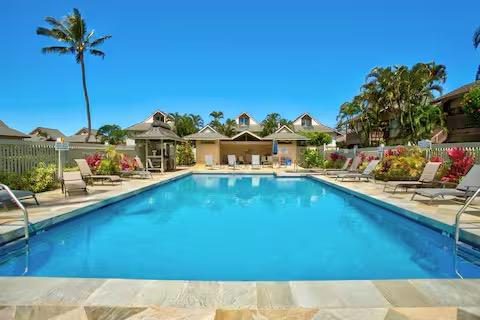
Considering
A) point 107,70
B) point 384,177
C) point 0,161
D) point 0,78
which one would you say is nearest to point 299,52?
point 384,177

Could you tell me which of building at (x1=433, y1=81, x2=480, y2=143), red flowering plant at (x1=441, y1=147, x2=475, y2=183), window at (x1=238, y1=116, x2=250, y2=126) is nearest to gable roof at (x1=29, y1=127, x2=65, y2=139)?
window at (x1=238, y1=116, x2=250, y2=126)

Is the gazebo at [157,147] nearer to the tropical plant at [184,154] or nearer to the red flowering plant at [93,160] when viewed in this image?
the red flowering plant at [93,160]

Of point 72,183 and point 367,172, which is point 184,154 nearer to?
point 367,172

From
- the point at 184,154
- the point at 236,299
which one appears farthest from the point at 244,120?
the point at 236,299

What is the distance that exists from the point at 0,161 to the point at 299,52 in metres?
19.5

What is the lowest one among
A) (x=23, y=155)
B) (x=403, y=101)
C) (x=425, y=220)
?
(x=425, y=220)

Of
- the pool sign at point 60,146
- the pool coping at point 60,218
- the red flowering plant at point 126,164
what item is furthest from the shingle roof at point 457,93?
the pool sign at point 60,146

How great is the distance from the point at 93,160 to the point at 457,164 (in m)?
13.8

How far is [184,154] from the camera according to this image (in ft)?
89.6

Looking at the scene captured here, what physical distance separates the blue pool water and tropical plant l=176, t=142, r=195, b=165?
17.7 meters

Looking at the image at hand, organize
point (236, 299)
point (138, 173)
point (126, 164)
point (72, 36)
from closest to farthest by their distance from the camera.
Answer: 1. point (236, 299)
2. point (138, 173)
3. point (126, 164)
4. point (72, 36)

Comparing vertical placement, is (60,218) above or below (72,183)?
below

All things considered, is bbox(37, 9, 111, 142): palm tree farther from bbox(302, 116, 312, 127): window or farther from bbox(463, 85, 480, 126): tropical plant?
bbox(302, 116, 312, 127): window

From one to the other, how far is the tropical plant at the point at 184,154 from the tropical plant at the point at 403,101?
16.0m
